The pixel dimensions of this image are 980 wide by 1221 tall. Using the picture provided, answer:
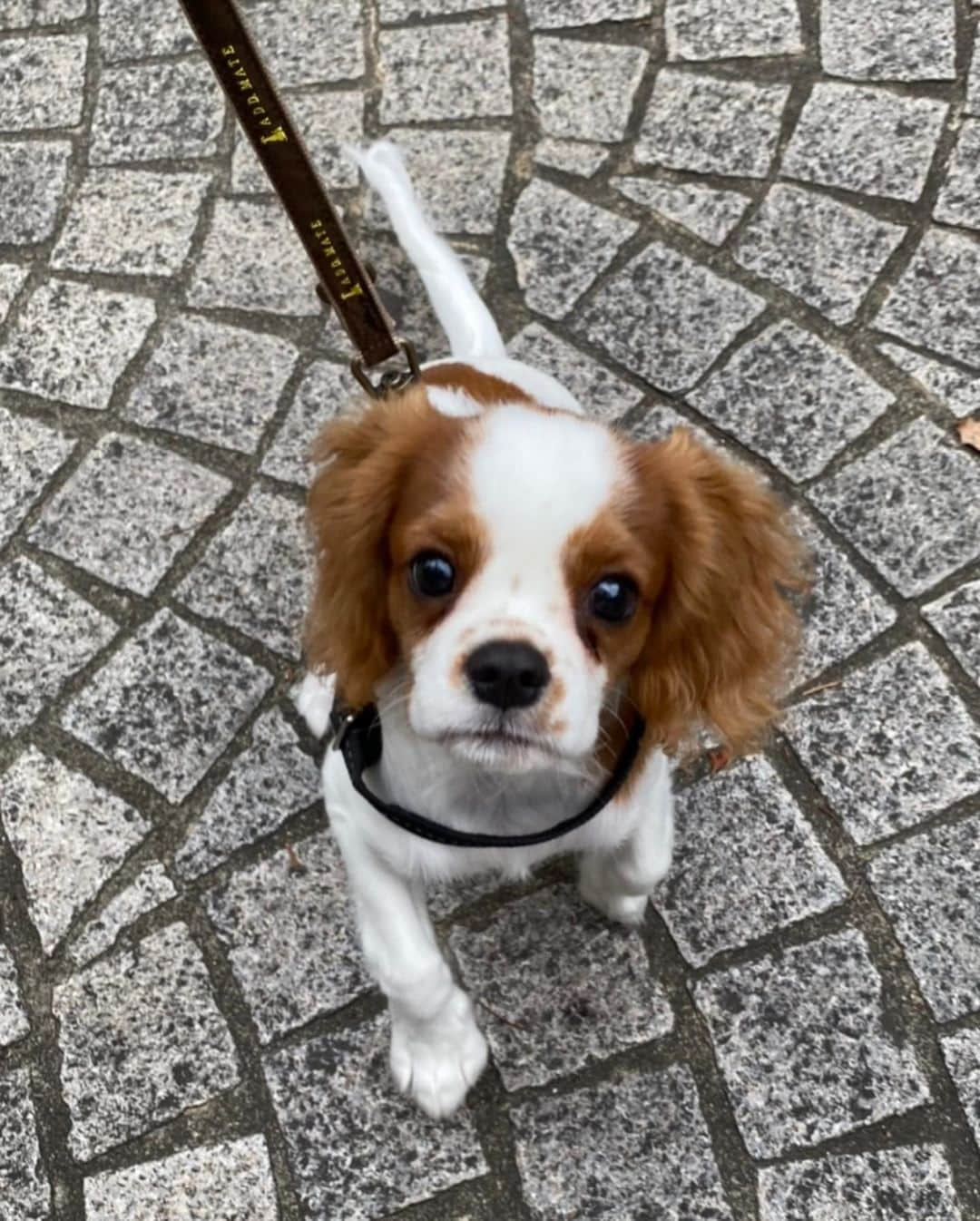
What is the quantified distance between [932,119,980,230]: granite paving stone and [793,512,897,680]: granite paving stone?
1.07 meters

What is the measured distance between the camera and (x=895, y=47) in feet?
11.6

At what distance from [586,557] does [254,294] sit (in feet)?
6.57

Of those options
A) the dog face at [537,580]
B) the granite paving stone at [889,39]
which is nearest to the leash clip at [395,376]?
the dog face at [537,580]

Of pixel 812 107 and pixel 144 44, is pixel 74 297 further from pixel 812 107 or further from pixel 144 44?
pixel 812 107

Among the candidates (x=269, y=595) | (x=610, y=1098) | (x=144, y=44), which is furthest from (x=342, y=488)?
(x=144, y=44)

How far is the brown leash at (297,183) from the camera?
1.85 meters

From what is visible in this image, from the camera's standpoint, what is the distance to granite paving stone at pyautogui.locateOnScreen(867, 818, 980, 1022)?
2.44 meters

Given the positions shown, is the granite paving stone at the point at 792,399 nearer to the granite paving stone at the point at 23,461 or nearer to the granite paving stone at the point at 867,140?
the granite paving stone at the point at 867,140

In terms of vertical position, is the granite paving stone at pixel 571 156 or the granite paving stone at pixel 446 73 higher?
the granite paving stone at pixel 446 73

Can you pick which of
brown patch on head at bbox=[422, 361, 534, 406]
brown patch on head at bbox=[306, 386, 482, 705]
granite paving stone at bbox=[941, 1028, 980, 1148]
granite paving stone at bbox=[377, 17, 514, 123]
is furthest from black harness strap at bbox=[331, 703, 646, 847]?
granite paving stone at bbox=[377, 17, 514, 123]

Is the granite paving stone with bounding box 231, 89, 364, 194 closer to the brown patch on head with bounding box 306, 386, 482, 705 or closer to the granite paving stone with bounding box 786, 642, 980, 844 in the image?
the brown patch on head with bounding box 306, 386, 482, 705

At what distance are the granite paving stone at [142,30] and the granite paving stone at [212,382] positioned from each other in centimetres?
102

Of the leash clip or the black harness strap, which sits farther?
the leash clip

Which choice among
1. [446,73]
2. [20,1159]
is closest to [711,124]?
[446,73]
